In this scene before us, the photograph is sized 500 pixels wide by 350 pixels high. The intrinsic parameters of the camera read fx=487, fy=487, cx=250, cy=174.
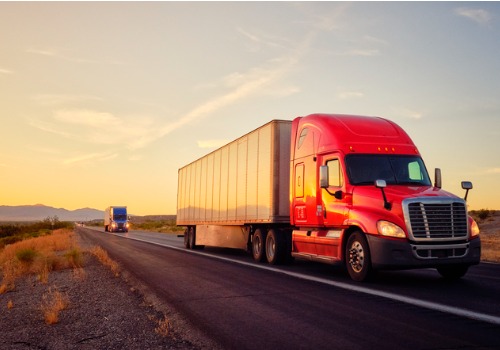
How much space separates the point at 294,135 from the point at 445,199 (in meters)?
5.18

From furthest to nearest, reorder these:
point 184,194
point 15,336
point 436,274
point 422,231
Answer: point 184,194 → point 436,274 → point 422,231 → point 15,336

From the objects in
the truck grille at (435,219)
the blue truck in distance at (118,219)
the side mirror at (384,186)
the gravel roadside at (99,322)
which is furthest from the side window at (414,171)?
the blue truck in distance at (118,219)

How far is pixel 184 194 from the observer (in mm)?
27469

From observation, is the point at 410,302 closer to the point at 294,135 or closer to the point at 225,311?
the point at 225,311

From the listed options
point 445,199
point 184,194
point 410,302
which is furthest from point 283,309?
point 184,194

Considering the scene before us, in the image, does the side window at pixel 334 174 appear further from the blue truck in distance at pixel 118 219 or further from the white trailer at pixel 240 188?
the blue truck in distance at pixel 118 219

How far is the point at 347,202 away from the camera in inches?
416

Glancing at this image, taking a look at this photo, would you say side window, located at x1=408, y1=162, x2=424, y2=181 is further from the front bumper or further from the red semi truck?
the front bumper

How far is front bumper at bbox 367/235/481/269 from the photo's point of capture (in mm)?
9281

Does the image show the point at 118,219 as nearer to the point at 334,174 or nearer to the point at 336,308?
the point at 334,174

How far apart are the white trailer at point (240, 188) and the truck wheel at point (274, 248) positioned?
0.43 m

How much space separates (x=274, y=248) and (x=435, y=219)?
593 centimetres

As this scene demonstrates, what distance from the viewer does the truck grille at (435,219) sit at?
367 inches

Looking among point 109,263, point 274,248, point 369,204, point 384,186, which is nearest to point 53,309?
point 369,204
